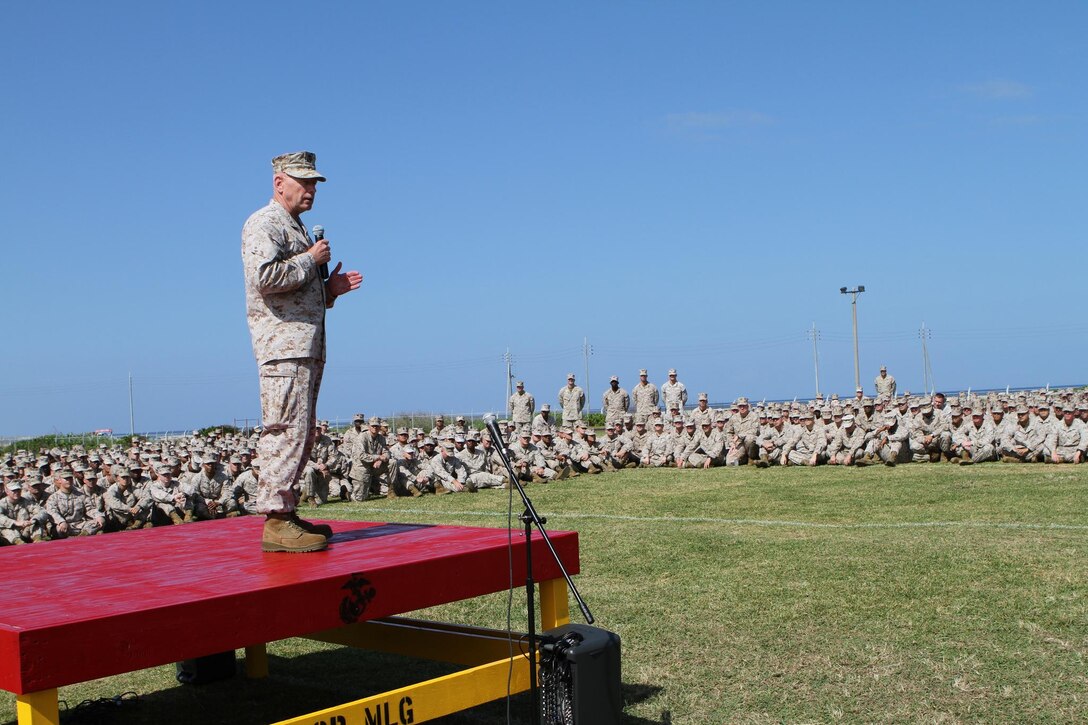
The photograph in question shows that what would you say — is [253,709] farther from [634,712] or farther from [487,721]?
[634,712]

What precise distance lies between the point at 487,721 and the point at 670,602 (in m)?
2.20

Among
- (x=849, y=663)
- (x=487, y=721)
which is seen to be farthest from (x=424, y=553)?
(x=849, y=663)

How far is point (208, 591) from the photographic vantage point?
3.71 metres

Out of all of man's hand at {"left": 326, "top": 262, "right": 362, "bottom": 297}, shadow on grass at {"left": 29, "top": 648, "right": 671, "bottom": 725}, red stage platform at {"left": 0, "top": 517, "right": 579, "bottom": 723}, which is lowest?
shadow on grass at {"left": 29, "top": 648, "right": 671, "bottom": 725}

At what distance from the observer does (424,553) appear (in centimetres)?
448

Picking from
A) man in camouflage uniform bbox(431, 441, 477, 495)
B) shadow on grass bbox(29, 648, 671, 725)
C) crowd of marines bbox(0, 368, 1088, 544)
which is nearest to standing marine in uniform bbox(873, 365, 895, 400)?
crowd of marines bbox(0, 368, 1088, 544)

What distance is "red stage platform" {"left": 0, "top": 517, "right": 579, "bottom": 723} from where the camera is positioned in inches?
126

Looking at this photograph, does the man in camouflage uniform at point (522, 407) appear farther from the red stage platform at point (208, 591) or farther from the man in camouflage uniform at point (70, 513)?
the red stage platform at point (208, 591)

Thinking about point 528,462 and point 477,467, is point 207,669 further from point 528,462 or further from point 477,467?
point 528,462

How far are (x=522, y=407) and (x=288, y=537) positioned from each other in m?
19.1

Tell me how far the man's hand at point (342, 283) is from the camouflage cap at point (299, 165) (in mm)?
426

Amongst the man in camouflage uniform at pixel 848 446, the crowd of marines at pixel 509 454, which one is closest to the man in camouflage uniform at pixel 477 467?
the crowd of marines at pixel 509 454

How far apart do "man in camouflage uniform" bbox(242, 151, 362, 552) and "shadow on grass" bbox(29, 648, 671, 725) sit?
3.97 ft

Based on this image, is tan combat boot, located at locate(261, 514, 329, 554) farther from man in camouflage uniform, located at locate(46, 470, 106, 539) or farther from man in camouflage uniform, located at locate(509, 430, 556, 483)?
man in camouflage uniform, located at locate(509, 430, 556, 483)
